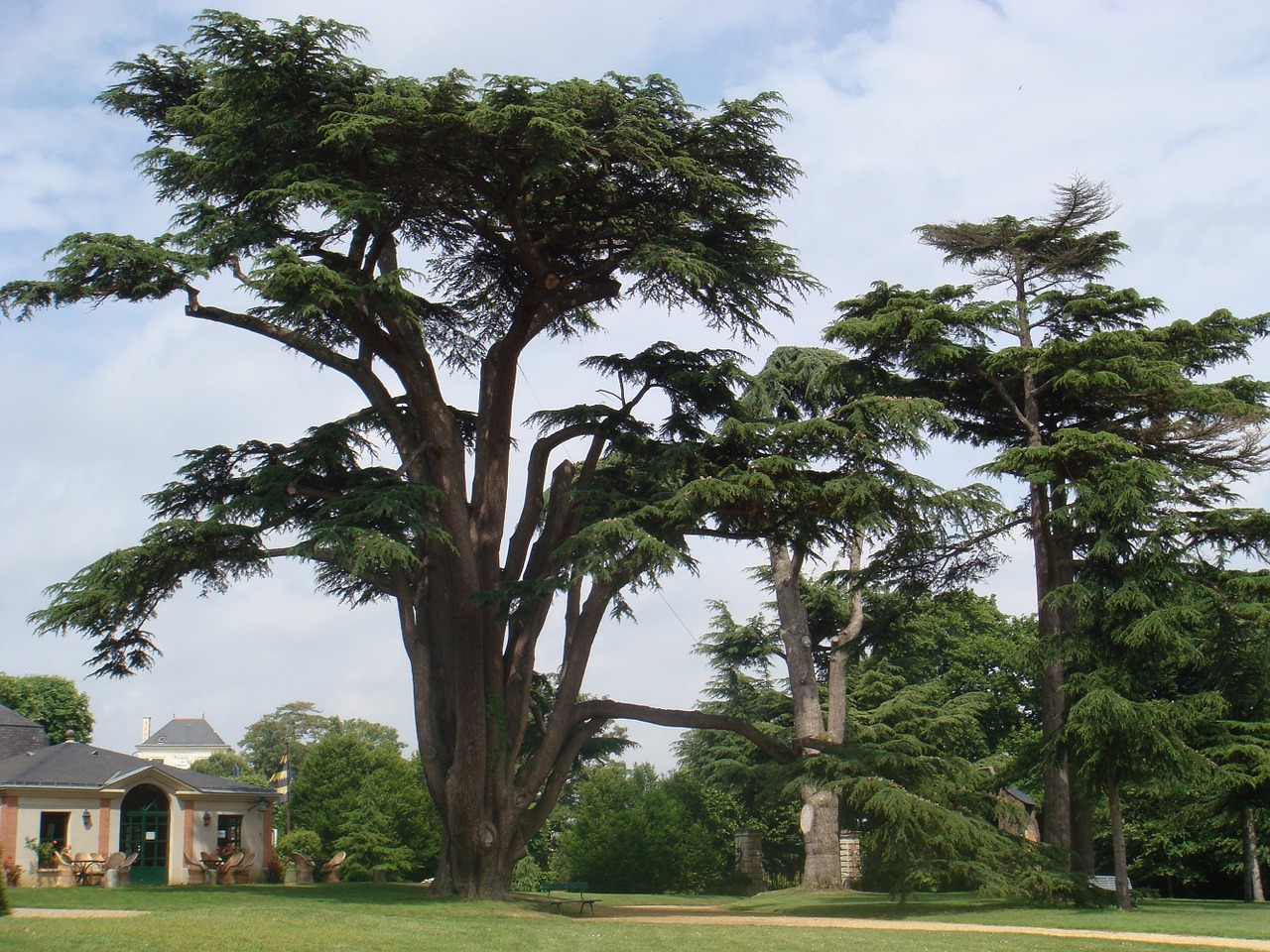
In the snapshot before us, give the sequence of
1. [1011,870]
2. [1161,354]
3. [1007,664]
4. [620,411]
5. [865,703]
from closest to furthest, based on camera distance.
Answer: [1011,870] → [620,411] → [1161,354] → [865,703] → [1007,664]

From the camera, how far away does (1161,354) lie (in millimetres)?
20641

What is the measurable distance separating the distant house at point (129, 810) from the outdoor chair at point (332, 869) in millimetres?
1421

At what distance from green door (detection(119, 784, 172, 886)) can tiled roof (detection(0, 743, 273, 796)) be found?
0.59 metres

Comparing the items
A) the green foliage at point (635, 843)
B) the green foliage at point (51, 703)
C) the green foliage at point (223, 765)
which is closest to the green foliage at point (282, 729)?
the green foliage at point (223, 765)

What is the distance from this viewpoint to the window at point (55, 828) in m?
23.4

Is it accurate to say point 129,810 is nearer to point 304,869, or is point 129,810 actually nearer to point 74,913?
point 304,869

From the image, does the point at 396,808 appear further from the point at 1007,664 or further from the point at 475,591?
the point at 1007,664

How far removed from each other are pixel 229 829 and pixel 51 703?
2067 cm

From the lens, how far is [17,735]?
101 ft

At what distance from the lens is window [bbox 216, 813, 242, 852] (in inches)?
1039

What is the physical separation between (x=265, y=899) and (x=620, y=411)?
8.45 m

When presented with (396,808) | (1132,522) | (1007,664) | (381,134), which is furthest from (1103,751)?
(1007,664)

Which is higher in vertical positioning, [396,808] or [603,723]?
[603,723]

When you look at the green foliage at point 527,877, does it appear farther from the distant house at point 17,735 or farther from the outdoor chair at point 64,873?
the distant house at point 17,735
